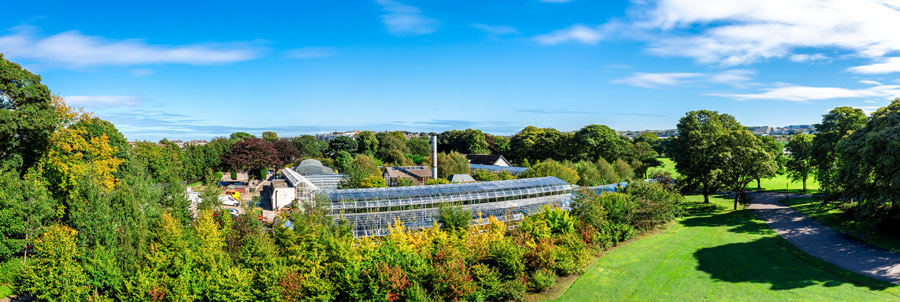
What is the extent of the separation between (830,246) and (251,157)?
71363mm

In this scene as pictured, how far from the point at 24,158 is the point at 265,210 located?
56.9ft

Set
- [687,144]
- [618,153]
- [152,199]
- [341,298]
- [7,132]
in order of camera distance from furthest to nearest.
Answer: [618,153]
[687,144]
[7,132]
[152,199]
[341,298]

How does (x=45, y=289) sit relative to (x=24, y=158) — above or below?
below

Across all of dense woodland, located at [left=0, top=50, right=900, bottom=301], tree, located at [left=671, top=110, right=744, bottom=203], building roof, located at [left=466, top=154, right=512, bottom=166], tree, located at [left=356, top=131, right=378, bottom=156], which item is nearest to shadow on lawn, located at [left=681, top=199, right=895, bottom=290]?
dense woodland, located at [left=0, top=50, right=900, bottom=301]

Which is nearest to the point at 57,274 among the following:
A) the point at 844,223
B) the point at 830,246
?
the point at 830,246

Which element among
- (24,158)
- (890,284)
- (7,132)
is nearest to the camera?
(890,284)

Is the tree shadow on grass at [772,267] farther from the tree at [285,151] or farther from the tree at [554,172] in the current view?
the tree at [285,151]

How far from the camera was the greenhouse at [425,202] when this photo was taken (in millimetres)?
25245

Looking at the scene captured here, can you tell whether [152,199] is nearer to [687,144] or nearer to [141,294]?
[141,294]

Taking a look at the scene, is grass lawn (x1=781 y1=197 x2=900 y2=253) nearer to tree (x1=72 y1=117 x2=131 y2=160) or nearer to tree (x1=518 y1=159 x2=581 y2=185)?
tree (x1=518 y1=159 x2=581 y2=185)

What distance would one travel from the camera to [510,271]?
61.0ft

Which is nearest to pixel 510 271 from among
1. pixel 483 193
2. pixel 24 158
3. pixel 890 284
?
pixel 483 193

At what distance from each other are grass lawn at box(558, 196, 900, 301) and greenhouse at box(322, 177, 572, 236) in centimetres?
612

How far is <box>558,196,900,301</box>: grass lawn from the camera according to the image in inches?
689
